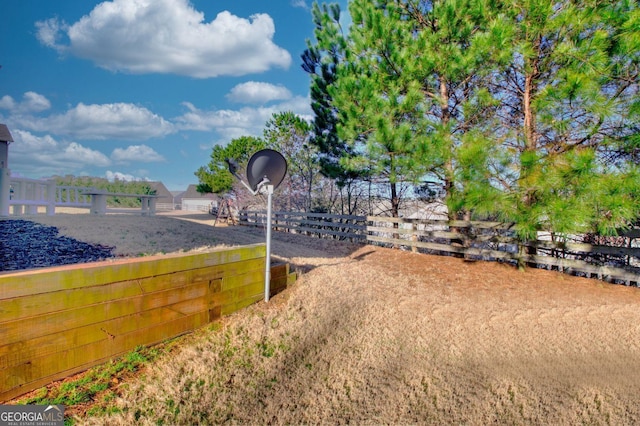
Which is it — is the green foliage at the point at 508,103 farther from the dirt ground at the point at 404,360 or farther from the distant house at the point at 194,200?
the distant house at the point at 194,200

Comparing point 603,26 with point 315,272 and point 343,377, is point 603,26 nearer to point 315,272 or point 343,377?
point 315,272

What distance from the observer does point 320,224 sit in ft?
36.3

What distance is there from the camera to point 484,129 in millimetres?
6438

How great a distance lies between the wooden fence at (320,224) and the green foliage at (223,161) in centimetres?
821

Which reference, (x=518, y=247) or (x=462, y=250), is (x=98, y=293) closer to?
(x=462, y=250)

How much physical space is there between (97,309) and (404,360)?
100.0 inches

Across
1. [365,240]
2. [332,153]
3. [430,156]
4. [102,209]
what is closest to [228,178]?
[102,209]

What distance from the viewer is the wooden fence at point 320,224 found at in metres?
9.88

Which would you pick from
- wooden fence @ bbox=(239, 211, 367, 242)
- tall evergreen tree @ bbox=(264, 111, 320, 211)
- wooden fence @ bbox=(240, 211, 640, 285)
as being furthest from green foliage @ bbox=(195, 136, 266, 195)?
wooden fence @ bbox=(240, 211, 640, 285)

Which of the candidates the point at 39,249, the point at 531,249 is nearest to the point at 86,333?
the point at 39,249

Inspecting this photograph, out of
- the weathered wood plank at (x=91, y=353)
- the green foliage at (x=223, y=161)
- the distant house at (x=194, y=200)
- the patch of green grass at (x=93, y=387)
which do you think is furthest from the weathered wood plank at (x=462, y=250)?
the distant house at (x=194, y=200)

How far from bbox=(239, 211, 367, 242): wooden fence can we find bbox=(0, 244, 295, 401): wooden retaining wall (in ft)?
21.2

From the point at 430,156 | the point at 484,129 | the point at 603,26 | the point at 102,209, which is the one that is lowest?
the point at 102,209

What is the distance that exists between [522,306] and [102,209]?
1178cm
